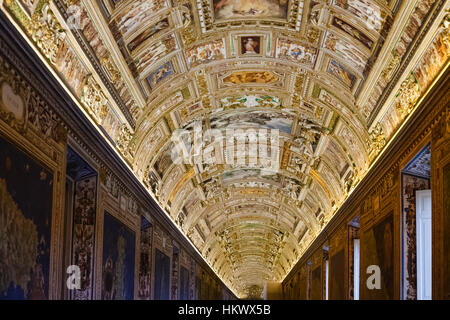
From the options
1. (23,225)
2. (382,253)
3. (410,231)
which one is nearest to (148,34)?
(23,225)

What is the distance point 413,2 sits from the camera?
1193cm

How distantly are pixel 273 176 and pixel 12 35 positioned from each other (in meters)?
23.4

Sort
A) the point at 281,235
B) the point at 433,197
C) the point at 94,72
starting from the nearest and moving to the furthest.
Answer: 1. the point at 433,197
2. the point at 94,72
3. the point at 281,235

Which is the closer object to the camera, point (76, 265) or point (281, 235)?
point (76, 265)

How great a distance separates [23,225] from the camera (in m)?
9.56

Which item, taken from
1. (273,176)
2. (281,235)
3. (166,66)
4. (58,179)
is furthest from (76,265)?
(281,235)

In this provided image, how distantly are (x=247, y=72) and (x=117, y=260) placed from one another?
308 inches

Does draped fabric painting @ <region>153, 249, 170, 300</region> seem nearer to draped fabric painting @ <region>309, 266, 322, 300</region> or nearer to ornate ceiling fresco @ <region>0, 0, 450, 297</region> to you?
ornate ceiling fresco @ <region>0, 0, 450, 297</region>

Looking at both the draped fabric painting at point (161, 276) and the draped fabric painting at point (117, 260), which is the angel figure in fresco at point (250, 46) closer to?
the draped fabric painting at point (117, 260)

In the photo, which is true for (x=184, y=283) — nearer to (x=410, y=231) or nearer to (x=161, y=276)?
(x=161, y=276)

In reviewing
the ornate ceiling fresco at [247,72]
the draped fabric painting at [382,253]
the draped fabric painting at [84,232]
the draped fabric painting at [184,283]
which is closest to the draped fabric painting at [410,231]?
the draped fabric painting at [382,253]

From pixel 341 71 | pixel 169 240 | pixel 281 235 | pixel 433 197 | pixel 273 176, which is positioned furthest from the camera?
pixel 281 235

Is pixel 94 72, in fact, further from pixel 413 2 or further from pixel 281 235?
pixel 281 235
